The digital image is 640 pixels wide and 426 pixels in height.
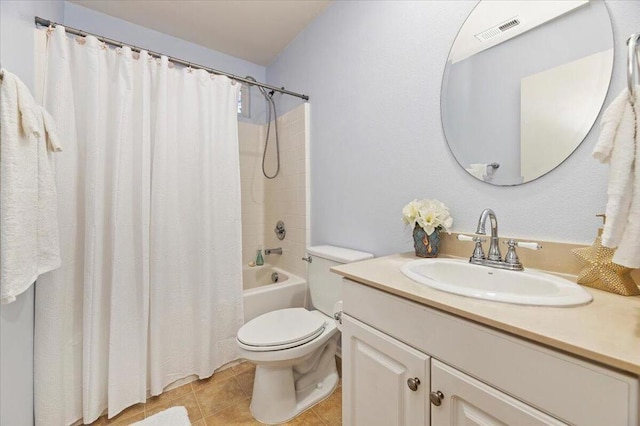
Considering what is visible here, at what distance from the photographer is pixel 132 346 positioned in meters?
1.43

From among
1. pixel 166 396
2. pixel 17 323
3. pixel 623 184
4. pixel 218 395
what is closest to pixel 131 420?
pixel 166 396

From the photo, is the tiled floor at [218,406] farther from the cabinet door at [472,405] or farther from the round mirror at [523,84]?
the round mirror at [523,84]

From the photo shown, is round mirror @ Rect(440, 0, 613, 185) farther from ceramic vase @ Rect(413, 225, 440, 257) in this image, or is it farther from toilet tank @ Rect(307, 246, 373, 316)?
toilet tank @ Rect(307, 246, 373, 316)

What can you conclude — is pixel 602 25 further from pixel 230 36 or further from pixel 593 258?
pixel 230 36

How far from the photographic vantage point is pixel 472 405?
2.09 ft

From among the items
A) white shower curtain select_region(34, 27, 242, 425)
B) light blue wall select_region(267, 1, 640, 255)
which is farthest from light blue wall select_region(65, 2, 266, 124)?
white shower curtain select_region(34, 27, 242, 425)

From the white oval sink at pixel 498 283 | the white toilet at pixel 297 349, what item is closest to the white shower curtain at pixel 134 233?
the white toilet at pixel 297 349

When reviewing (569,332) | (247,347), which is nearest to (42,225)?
(247,347)

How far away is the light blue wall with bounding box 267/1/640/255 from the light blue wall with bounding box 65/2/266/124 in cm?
65

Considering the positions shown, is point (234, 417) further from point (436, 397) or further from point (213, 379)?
point (436, 397)

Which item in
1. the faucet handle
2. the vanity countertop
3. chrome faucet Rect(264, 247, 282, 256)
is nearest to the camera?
the vanity countertop

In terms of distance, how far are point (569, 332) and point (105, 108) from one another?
2.01m

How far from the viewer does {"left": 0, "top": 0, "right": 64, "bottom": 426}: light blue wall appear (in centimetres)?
95

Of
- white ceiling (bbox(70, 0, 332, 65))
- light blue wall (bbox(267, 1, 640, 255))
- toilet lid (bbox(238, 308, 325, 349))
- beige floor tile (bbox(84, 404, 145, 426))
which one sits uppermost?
white ceiling (bbox(70, 0, 332, 65))
